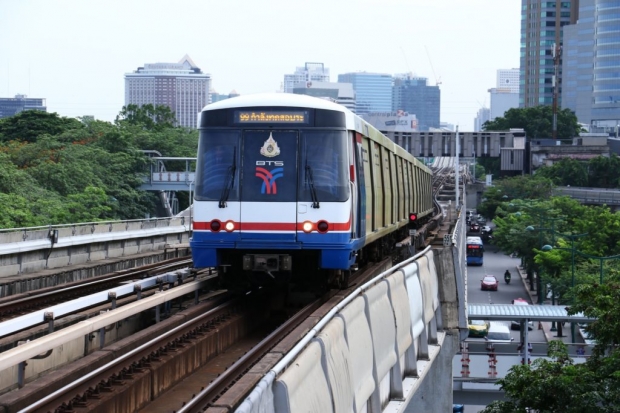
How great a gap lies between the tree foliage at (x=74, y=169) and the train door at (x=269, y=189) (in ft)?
68.7

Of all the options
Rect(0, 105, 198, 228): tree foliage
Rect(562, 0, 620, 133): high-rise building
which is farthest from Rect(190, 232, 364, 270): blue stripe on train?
Rect(562, 0, 620, 133): high-rise building

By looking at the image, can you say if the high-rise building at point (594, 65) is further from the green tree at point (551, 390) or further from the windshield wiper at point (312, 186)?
the windshield wiper at point (312, 186)

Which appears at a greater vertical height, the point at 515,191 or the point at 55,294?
the point at 55,294

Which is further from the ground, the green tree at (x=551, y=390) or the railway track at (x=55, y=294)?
the railway track at (x=55, y=294)

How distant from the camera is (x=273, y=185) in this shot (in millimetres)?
15016

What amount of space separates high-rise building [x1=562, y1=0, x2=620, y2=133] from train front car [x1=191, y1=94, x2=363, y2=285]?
14729 cm

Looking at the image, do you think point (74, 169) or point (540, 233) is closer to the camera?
point (74, 169)

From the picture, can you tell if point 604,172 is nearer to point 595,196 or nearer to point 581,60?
point 595,196

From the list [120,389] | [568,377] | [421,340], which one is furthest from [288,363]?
[568,377]

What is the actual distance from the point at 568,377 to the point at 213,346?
844 centimetres

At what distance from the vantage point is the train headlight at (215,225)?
15055mm

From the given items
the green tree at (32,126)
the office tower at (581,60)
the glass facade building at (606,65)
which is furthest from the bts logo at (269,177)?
the office tower at (581,60)

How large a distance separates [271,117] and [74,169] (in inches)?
1362

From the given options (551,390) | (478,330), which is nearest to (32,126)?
(478,330)
